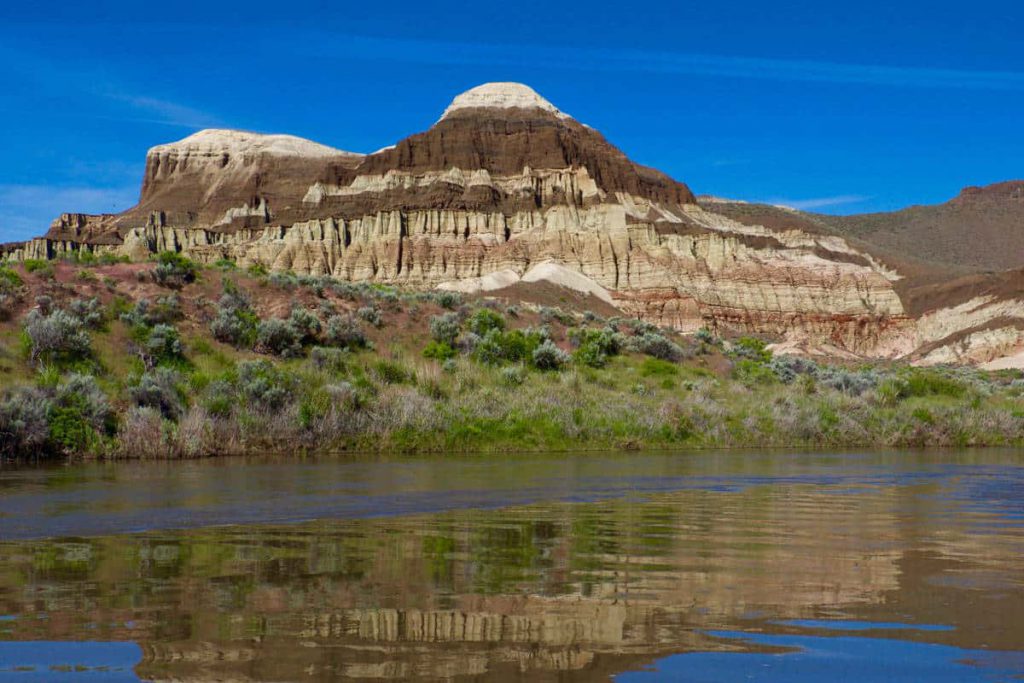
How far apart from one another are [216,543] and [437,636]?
4.01 m

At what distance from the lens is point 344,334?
1117 inches

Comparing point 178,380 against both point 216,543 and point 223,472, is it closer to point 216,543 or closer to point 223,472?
point 223,472

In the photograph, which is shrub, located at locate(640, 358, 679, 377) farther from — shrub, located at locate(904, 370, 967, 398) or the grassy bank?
shrub, located at locate(904, 370, 967, 398)

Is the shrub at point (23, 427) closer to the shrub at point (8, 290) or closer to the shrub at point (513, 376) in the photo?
the shrub at point (8, 290)

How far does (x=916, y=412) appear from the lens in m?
29.4

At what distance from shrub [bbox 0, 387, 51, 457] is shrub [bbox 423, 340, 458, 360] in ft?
37.9

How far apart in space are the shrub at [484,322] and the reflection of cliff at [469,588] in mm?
20954

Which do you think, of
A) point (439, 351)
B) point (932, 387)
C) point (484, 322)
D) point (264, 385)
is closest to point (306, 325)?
point (439, 351)

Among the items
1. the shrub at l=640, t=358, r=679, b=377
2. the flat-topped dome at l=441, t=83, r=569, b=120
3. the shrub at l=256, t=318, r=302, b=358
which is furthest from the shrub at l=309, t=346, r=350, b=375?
the flat-topped dome at l=441, t=83, r=569, b=120

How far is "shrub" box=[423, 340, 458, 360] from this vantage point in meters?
28.8

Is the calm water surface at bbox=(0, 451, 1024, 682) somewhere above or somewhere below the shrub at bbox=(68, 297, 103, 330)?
below

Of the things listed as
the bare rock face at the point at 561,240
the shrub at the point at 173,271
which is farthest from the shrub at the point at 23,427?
the bare rock face at the point at 561,240

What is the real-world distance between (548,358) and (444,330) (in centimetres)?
324

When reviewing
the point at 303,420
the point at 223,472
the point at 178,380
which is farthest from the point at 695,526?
the point at 178,380
